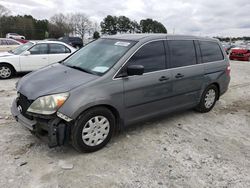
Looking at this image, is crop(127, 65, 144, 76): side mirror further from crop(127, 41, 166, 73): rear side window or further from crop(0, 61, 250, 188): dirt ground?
crop(0, 61, 250, 188): dirt ground

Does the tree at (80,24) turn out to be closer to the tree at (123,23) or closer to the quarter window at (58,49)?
the tree at (123,23)

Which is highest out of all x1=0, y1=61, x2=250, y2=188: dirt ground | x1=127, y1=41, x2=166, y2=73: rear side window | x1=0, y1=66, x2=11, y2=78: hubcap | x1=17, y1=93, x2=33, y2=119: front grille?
x1=127, y1=41, x2=166, y2=73: rear side window

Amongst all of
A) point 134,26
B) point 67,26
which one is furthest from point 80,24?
point 134,26

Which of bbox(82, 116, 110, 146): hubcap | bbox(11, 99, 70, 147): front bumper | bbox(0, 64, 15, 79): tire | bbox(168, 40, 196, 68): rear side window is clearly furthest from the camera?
bbox(0, 64, 15, 79): tire

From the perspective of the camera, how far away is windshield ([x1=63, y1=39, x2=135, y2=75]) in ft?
11.4

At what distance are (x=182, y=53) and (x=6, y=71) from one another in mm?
6474

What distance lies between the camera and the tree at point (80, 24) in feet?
241

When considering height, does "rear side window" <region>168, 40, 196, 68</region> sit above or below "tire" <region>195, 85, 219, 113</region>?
above

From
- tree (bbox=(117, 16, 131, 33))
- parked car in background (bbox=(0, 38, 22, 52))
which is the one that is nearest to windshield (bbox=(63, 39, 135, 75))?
parked car in background (bbox=(0, 38, 22, 52))

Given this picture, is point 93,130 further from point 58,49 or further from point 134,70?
point 58,49

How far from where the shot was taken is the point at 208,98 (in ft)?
16.4

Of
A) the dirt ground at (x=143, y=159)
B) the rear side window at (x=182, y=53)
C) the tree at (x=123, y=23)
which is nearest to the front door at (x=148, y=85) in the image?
the rear side window at (x=182, y=53)

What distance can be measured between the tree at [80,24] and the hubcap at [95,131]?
7352cm

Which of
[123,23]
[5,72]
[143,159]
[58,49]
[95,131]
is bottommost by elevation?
[143,159]
